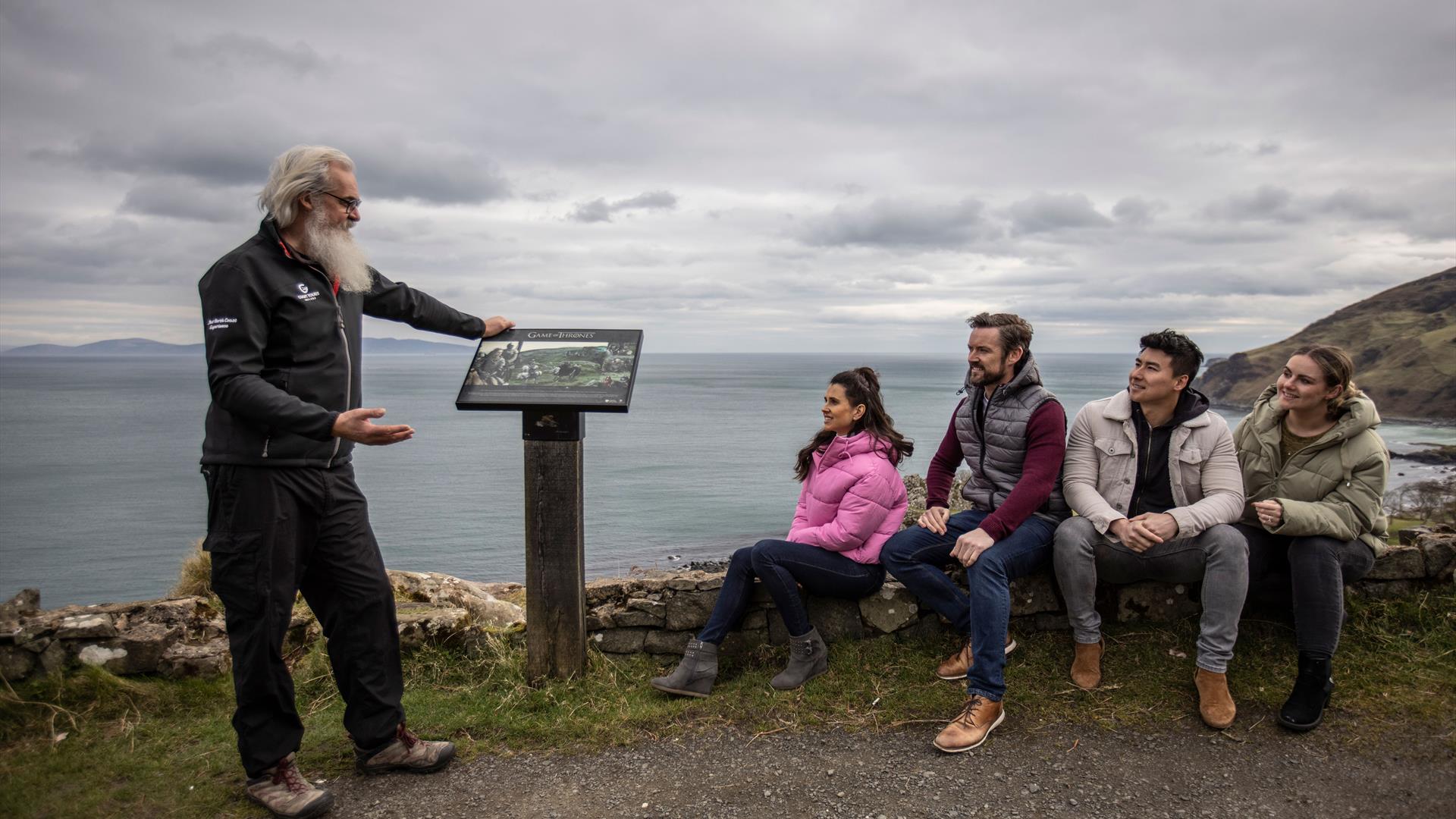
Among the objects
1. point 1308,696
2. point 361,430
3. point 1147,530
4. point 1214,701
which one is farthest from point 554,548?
point 1308,696

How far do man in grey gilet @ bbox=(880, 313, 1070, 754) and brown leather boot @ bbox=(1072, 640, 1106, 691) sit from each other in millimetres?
382

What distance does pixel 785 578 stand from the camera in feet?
16.0

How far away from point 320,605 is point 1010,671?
3.57 metres

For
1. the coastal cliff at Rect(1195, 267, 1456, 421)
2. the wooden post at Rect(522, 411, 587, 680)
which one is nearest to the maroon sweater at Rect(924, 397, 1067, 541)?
the wooden post at Rect(522, 411, 587, 680)

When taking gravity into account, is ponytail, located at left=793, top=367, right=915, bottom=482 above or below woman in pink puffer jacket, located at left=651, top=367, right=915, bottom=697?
above

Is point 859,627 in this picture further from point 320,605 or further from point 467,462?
point 467,462

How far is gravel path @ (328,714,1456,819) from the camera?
3.69 m

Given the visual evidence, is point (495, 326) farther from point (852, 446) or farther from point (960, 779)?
point (960, 779)

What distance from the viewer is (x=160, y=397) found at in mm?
109562

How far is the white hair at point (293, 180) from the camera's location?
3.74 meters

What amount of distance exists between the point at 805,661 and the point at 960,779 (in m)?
1.16

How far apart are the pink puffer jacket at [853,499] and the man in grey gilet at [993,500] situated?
0.14 m

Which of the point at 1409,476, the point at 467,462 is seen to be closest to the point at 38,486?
the point at 467,462

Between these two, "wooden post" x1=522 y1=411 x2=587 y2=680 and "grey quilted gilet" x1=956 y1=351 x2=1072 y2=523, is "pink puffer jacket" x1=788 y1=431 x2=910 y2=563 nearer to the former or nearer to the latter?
"grey quilted gilet" x1=956 y1=351 x2=1072 y2=523
